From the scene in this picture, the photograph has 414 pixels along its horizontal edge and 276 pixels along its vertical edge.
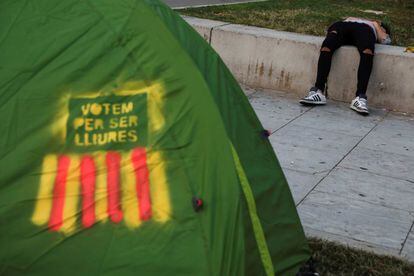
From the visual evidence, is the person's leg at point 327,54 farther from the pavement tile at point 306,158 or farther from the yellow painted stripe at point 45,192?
the yellow painted stripe at point 45,192

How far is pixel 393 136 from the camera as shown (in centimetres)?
655

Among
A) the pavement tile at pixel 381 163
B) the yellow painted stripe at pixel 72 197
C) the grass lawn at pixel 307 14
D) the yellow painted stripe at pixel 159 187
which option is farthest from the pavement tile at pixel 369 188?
the grass lawn at pixel 307 14

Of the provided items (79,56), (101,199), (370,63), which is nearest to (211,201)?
(101,199)

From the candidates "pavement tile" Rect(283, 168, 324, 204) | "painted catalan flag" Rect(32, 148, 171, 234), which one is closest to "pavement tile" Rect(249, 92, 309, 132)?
"pavement tile" Rect(283, 168, 324, 204)

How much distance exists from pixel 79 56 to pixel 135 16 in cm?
33

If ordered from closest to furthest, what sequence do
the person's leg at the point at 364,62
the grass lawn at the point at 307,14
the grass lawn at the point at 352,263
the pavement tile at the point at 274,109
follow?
the grass lawn at the point at 352,263 → the pavement tile at the point at 274,109 → the person's leg at the point at 364,62 → the grass lawn at the point at 307,14

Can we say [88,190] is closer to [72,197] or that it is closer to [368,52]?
[72,197]

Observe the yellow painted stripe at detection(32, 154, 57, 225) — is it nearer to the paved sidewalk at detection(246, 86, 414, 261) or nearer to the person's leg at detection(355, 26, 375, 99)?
the paved sidewalk at detection(246, 86, 414, 261)

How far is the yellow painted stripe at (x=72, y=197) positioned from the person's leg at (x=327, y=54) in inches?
184

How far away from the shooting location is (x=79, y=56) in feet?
10.1

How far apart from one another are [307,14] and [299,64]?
8.33ft

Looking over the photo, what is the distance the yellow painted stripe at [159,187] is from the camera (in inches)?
120

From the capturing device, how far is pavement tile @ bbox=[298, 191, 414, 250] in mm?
4367

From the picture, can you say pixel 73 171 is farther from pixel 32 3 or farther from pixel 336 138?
pixel 336 138
